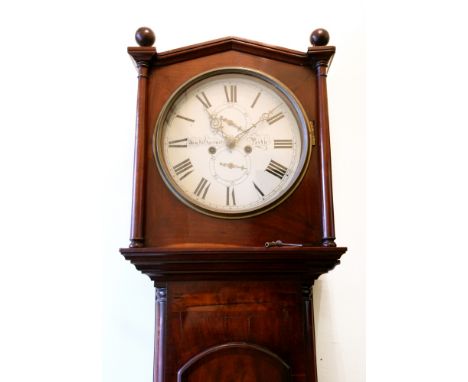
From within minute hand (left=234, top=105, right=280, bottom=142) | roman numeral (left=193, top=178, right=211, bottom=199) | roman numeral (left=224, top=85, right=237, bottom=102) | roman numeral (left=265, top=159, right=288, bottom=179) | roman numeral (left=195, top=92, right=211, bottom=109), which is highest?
roman numeral (left=224, top=85, right=237, bottom=102)

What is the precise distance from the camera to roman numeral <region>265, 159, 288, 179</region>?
92cm

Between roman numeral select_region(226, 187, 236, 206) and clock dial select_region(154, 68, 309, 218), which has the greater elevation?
clock dial select_region(154, 68, 309, 218)

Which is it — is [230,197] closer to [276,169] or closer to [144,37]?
[276,169]

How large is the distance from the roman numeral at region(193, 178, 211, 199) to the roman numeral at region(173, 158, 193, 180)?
0.03 m

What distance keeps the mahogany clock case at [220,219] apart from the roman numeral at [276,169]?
0.15 ft

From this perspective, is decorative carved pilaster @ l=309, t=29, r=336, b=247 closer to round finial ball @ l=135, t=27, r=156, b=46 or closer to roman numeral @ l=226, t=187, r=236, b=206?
roman numeral @ l=226, t=187, r=236, b=206

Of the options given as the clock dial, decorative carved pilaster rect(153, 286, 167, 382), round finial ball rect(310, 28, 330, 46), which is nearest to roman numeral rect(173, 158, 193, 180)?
the clock dial

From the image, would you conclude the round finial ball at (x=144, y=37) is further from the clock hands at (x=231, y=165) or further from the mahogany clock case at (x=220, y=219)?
the clock hands at (x=231, y=165)

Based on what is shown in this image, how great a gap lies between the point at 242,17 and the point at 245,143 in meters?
0.44

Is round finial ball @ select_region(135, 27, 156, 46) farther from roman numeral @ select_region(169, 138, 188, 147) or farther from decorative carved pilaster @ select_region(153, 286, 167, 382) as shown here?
decorative carved pilaster @ select_region(153, 286, 167, 382)

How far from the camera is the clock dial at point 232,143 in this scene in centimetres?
91

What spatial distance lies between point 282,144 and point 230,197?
16 cm

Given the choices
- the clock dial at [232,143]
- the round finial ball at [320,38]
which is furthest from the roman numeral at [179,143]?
the round finial ball at [320,38]

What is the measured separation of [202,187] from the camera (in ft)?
3.01
